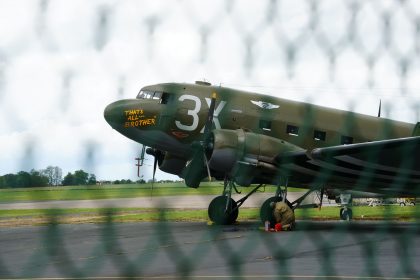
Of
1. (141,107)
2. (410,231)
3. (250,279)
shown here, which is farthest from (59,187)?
(141,107)

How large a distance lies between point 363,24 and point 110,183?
1.86 meters

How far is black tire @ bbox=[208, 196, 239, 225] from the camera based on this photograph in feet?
60.1

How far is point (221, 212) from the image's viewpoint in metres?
18.3

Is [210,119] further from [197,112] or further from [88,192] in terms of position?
[88,192]

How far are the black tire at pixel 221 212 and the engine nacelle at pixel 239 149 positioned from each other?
1.99 m

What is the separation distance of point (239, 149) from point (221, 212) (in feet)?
9.09

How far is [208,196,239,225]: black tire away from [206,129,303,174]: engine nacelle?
199 centimetres

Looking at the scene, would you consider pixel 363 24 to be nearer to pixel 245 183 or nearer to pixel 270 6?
pixel 270 6

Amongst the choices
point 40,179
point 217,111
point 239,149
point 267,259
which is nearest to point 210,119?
point 217,111

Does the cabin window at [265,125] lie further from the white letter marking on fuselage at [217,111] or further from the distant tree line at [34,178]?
the distant tree line at [34,178]

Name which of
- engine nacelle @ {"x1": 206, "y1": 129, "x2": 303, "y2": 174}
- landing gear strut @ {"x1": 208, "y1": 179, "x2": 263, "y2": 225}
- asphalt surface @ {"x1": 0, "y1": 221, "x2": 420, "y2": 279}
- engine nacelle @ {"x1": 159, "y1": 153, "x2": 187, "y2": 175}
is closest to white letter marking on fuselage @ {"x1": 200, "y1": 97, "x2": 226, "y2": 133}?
engine nacelle @ {"x1": 206, "y1": 129, "x2": 303, "y2": 174}

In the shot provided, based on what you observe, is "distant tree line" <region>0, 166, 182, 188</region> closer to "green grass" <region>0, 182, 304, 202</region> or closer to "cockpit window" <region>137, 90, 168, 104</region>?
"green grass" <region>0, 182, 304, 202</region>

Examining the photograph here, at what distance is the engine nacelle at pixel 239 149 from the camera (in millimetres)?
16031

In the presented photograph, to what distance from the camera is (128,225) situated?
19.5 m
